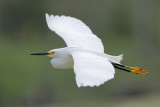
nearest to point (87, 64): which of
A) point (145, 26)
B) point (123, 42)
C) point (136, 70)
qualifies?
point (136, 70)

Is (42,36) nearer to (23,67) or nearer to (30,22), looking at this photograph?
(30,22)

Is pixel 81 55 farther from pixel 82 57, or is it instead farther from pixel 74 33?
pixel 74 33

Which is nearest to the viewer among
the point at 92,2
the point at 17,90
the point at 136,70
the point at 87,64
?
the point at 87,64

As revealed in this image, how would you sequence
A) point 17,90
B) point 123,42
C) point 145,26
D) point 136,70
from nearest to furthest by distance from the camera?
point 136,70 < point 17,90 < point 123,42 < point 145,26

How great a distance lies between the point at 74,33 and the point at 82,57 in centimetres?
129

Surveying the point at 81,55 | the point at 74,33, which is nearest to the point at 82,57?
the point at 81,55

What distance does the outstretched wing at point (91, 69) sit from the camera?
5969 millimetres

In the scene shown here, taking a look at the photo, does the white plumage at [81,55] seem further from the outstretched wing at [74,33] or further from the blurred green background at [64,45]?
the blurred green background at [64,45]

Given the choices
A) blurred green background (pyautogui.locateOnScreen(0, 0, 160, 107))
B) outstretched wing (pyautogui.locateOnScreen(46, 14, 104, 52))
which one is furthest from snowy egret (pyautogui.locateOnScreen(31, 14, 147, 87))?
blurred green background (pyautogui.locateOnScreen(0, 0, 160, 107))

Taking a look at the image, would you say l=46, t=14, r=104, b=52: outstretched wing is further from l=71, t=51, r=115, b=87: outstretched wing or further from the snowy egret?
A: l=71, t=51, r=115, b=87: outstretched wing

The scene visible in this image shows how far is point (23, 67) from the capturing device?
12625 millimetres

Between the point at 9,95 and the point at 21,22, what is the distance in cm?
535

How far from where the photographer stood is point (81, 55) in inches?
264

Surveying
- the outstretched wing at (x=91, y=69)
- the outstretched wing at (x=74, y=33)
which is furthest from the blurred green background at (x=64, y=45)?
the outstretched wing at (x=91, y=69)
